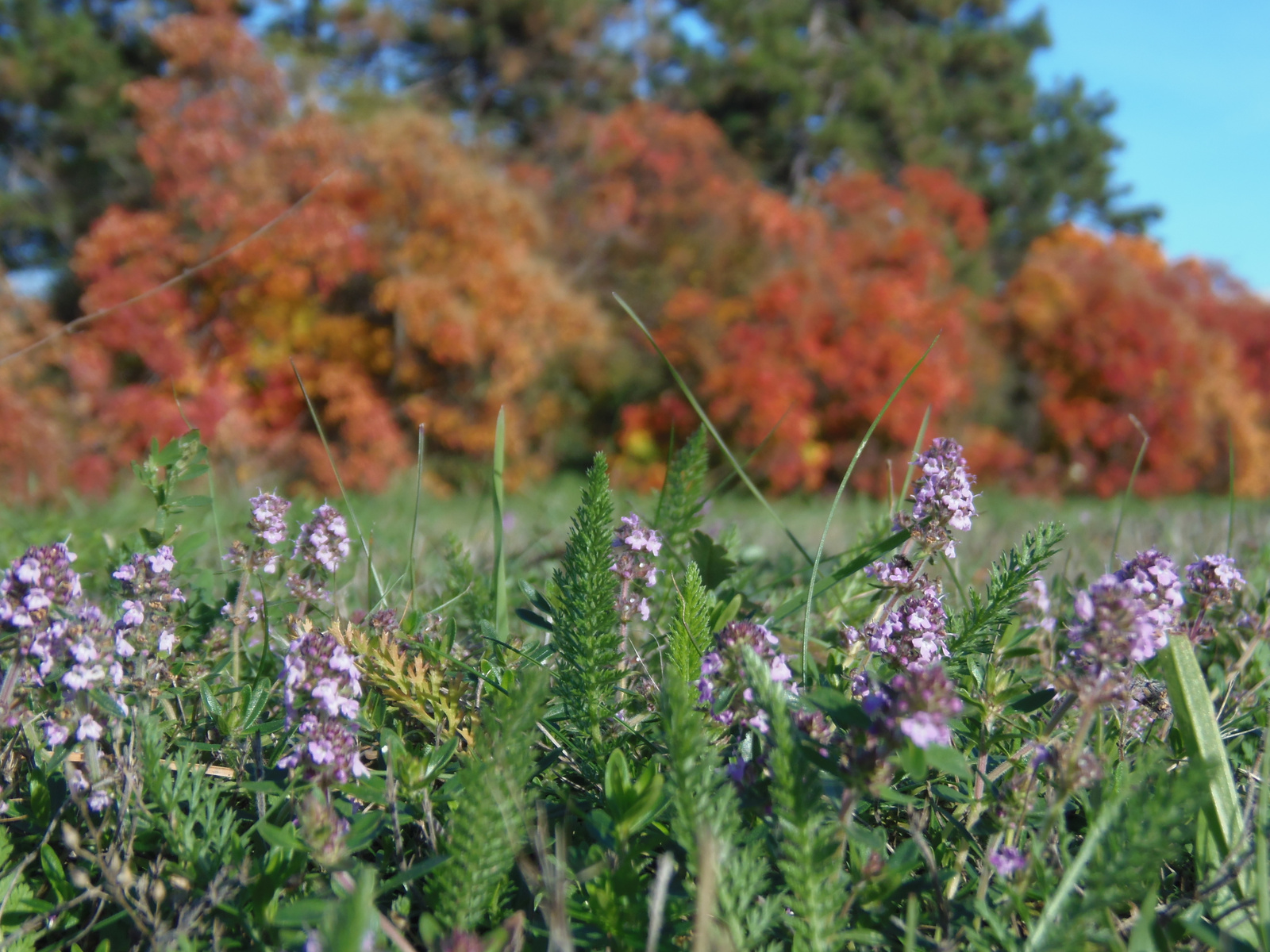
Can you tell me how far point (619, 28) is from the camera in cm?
1484

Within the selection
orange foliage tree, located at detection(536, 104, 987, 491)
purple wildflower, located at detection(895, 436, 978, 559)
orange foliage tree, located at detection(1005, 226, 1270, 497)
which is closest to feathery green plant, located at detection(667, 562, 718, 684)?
purple wildflower, located at detection(895, 436, 978, 559)

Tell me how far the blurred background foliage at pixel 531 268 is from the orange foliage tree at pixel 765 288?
4cm

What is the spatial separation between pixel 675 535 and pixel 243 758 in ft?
2.45

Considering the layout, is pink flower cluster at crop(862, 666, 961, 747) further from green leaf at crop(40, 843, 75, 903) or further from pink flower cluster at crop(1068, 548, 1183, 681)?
green leaf at crop(40, 843, 75, 903)

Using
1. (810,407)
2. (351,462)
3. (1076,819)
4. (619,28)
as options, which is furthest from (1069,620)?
(619,28)

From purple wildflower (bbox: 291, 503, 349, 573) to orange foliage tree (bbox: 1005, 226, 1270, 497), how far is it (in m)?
12.1

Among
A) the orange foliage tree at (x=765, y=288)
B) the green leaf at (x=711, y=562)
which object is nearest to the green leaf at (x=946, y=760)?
the green leaf at (x=711, y=562)

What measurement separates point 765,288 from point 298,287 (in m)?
4.84

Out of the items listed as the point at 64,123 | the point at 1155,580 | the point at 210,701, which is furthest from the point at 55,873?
the point at 64,123

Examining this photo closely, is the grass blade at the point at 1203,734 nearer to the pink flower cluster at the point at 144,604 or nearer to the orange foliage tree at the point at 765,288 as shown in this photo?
the pink flower cluster at the point at 144,604

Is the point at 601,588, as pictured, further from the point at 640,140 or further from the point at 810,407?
the point at 640,140

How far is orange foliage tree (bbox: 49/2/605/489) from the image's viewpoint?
7.51 meters

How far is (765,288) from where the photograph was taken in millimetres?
9914

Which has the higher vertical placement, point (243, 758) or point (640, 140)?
point (640, 140)
